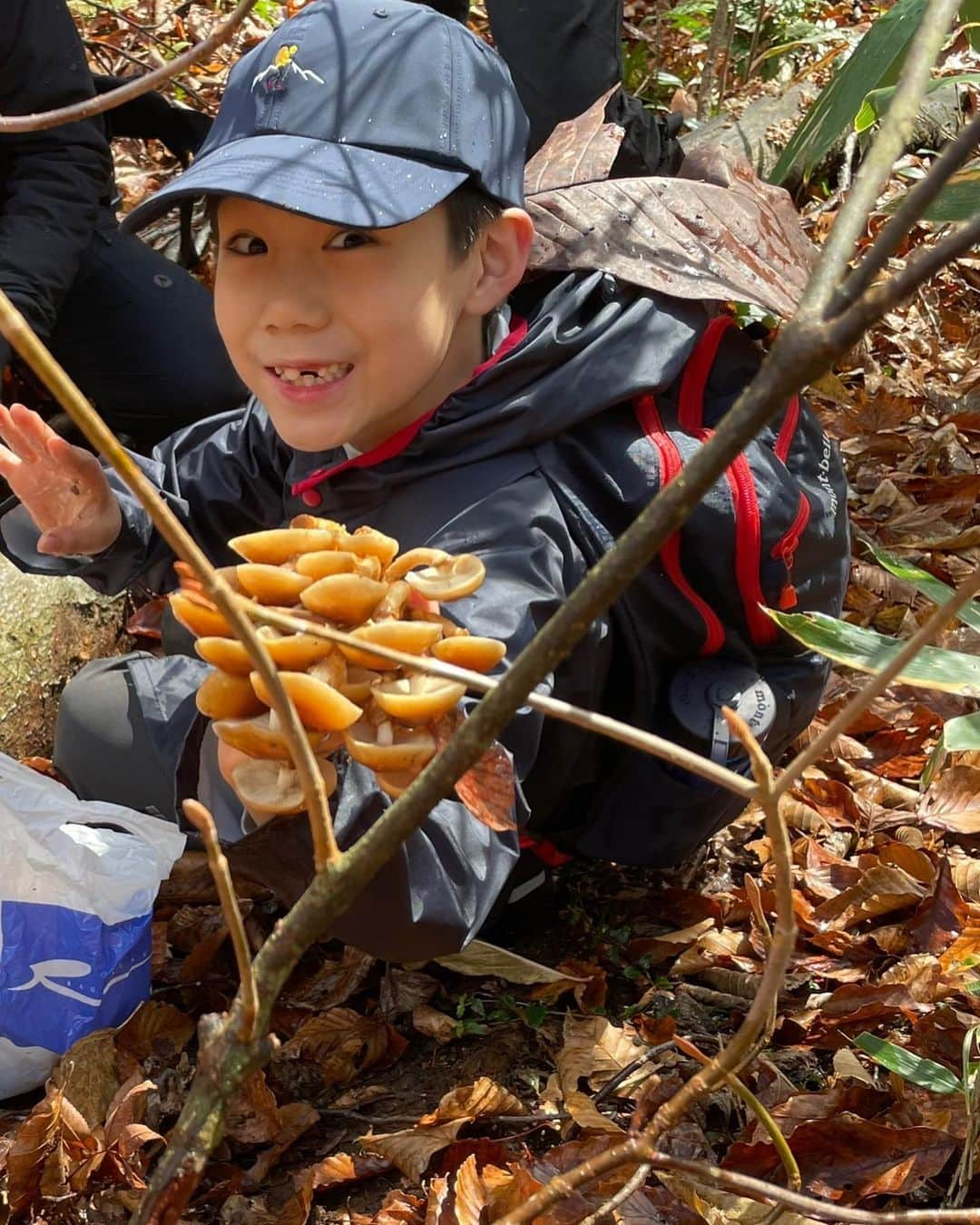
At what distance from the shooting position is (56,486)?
6.26ft

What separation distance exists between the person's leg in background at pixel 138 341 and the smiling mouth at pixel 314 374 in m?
2.01

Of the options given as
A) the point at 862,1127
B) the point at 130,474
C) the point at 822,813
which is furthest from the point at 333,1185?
the point at 130,474

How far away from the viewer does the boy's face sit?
5.51 ft

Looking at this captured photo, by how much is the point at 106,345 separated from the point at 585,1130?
2786 millimetres

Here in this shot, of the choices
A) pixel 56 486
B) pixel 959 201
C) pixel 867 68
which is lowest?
pixel 56 486

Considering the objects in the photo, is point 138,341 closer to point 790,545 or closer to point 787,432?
point 787,432

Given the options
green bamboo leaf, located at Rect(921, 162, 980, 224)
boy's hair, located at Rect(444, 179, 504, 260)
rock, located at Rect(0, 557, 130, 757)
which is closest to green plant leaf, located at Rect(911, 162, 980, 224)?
green bamboo leaf, located at Rect(921, 162, 980, 224)

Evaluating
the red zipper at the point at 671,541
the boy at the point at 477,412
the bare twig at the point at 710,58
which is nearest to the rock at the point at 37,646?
the boy at the point at 477,412

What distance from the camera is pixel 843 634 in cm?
119

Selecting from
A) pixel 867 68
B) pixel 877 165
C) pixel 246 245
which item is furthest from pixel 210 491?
pixel 877 165

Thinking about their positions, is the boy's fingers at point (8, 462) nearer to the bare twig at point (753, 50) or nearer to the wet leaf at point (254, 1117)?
the wet leaf at point (254, 1117)

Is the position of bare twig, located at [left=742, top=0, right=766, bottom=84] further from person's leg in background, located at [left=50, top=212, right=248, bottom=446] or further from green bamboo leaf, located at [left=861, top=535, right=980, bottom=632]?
green bamboo leaf, located at [left=861, top=535, right=980, bottom=632]

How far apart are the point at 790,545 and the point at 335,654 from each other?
3.33ft

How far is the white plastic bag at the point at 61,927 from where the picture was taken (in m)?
1.86
